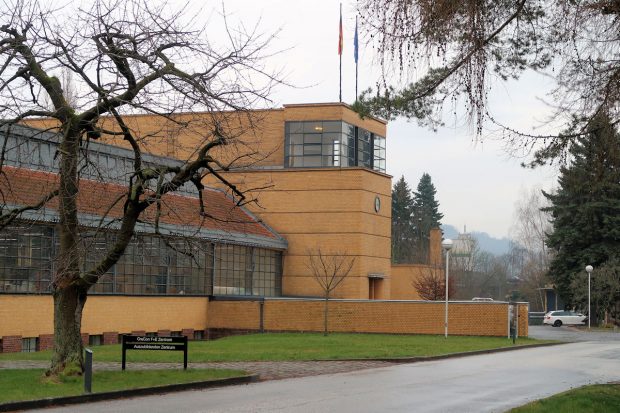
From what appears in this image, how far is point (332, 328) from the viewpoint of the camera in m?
44.8

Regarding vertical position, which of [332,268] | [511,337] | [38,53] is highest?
[38,53]

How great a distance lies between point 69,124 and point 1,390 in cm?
529

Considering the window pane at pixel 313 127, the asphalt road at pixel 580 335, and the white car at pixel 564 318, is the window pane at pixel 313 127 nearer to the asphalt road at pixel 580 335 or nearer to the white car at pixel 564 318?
the asphalt road at pixel 580 335

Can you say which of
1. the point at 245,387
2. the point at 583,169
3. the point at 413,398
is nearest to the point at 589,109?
the point at 583,169

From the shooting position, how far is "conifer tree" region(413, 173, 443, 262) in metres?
115

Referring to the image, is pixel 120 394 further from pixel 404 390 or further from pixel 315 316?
pixel 315 316

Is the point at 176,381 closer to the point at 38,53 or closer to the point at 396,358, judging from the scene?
the point at 38,53

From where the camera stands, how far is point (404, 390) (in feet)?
62.8

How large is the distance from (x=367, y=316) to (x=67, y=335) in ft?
86.4

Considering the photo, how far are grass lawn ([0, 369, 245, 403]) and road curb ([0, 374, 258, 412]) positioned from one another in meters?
0.18

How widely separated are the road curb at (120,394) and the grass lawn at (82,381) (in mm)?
179

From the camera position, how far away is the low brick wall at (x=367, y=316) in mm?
42906

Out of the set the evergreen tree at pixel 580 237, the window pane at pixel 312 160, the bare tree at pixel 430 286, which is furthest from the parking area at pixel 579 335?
the window pane at pixel 312 160

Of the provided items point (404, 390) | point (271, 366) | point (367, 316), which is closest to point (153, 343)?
point (271, 366)
